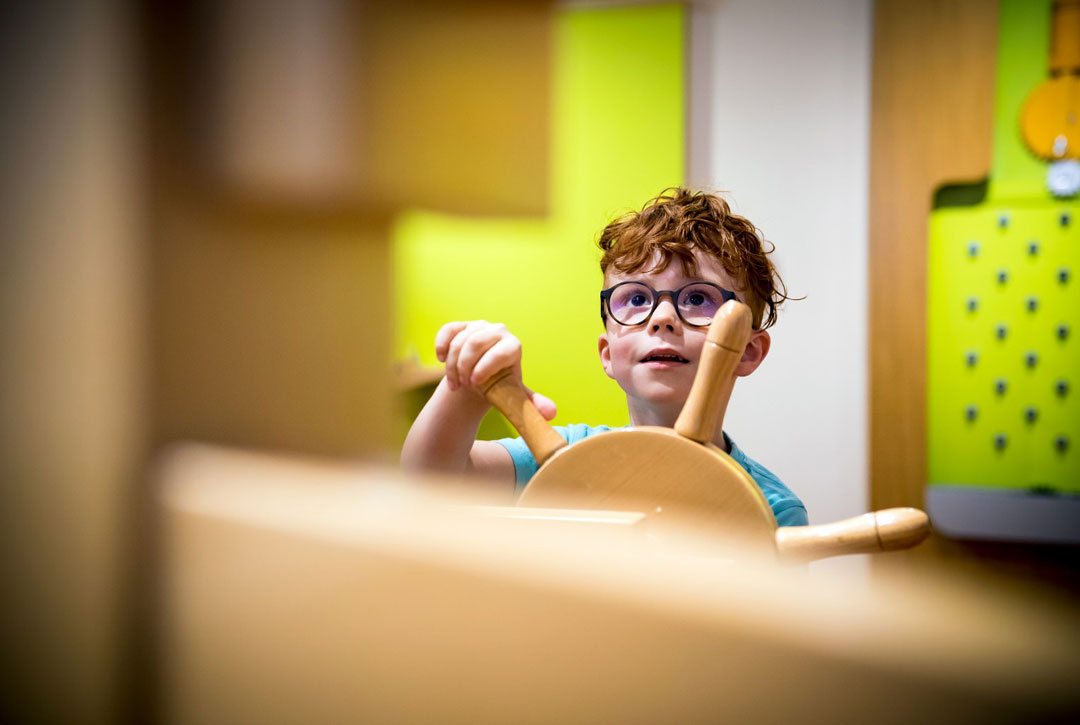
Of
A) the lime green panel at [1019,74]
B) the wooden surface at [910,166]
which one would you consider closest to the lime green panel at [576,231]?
the wooden surface at [910,166]

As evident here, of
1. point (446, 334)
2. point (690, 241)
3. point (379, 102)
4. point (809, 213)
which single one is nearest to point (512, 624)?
point (379, 102)

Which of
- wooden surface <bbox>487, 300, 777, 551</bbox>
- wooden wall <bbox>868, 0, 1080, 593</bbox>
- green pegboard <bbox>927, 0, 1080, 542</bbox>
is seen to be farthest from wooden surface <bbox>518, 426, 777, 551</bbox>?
green pegboard <bbox>927, 0, 1080, 542</bbox>

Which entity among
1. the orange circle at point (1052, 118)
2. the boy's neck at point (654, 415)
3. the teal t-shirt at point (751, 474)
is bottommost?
the teal t-shirt at point (751, 474)

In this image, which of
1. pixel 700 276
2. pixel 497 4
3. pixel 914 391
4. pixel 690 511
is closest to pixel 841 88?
pixel 914 391

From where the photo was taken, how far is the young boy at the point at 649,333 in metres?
0.38

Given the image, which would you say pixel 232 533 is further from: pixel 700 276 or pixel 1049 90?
pixel 1049 90

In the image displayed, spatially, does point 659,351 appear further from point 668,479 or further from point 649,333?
point 668,479

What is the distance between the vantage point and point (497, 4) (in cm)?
9

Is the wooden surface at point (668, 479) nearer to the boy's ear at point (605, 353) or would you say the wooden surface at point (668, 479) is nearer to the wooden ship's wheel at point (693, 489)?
the wooden ship's wheel at point (693, 489)

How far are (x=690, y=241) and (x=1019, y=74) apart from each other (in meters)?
1.08

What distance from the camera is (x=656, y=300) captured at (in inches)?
16.0

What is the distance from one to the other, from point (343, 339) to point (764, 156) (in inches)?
37.9

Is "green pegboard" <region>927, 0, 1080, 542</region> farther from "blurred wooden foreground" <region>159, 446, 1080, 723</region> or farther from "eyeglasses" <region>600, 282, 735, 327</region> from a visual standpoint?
"blurred wooden foreground" <region>159, 446, 1080, 723</region>

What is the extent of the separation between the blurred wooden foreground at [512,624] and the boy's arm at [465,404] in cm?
17
